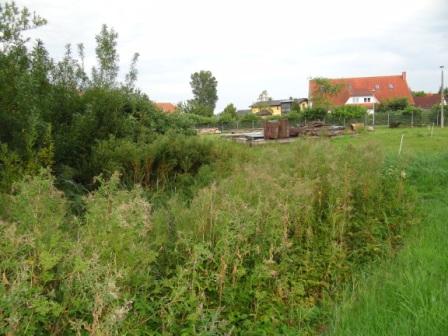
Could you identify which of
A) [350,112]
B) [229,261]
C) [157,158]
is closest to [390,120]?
[350,112]

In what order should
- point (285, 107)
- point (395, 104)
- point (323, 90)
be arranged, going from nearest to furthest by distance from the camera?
point (323, 90) < point (395, 104) < point (285, 107)

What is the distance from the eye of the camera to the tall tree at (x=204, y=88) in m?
89.3

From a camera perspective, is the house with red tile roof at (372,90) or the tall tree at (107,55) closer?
the tall tree at (107,55)

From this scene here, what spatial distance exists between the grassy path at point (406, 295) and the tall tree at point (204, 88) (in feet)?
280

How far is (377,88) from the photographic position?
75.8 meters

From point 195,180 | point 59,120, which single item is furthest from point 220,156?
point 59,120

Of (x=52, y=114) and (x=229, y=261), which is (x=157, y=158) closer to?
(x=52, y=114)

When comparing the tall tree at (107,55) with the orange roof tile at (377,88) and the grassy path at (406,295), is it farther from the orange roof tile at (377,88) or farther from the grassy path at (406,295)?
the orange roof tile at (377,88)

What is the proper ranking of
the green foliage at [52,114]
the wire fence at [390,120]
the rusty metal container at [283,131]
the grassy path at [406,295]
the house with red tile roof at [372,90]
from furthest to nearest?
1. the house with red tile roof at [372,90]
2. the wire fence at [390,120]
3. the rusty metal container at [283,131]
4. the green foliage at [52,114]
5. the grassy path at [406,295]

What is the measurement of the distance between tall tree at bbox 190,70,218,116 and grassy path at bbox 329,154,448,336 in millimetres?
85444

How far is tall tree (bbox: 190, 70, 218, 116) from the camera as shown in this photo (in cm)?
8931

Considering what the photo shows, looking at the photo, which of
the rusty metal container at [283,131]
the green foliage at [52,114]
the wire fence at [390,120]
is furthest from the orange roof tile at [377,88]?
the green foliage at [52,114]

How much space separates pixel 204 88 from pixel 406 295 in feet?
289

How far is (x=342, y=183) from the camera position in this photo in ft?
16.2
